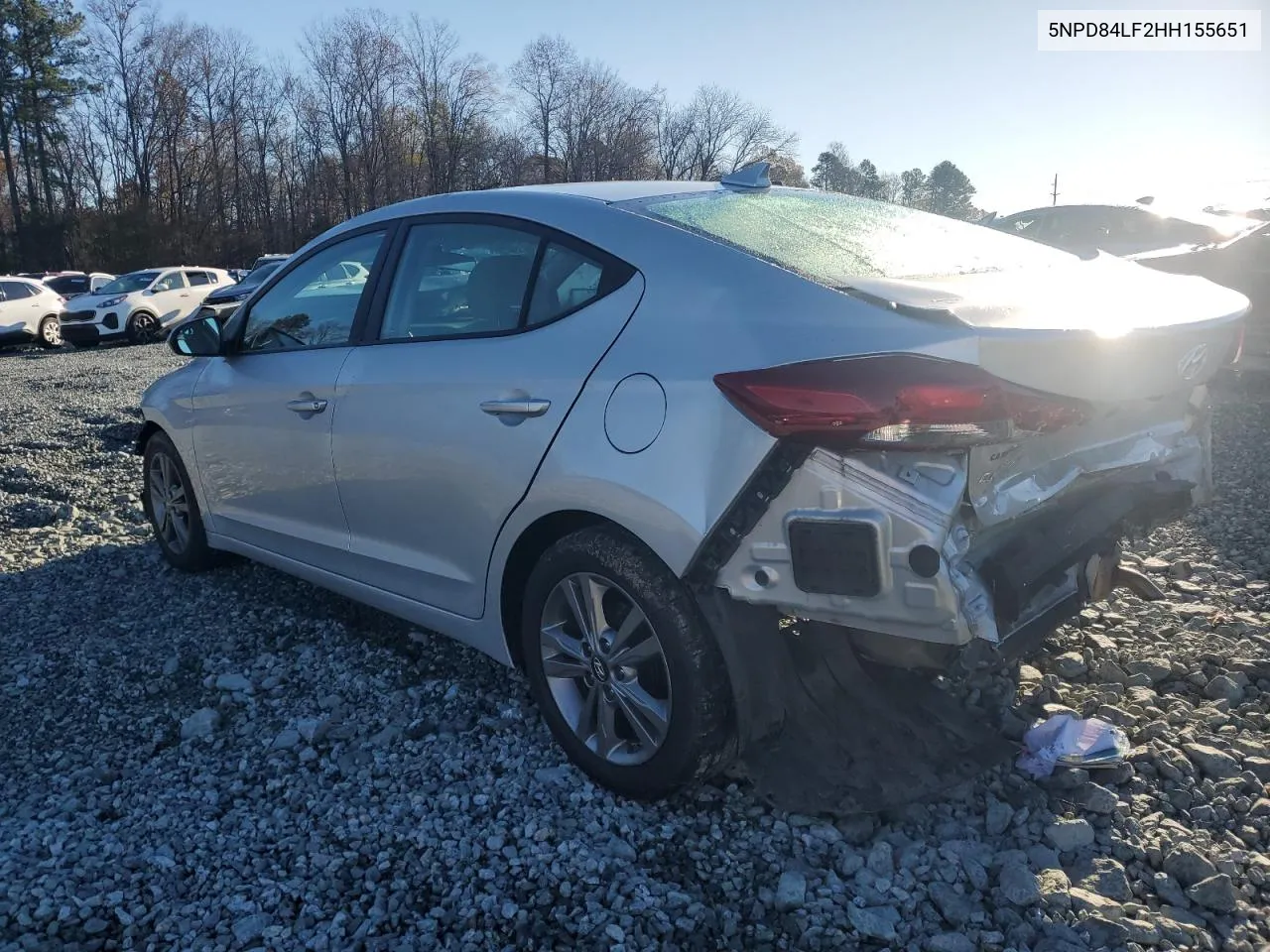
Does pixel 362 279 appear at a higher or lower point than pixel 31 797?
higher

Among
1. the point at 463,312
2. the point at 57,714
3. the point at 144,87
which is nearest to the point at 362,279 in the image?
the point at 463,312

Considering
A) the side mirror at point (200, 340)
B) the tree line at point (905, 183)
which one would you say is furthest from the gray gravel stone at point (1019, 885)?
the tree line at point (905, 183)

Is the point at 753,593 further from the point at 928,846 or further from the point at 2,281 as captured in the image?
the point at 2,281

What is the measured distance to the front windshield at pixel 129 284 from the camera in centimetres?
2175

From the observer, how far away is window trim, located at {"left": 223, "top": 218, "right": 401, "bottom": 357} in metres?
3.50

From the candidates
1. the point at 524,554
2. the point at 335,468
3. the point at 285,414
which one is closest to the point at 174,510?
the point at 285,414

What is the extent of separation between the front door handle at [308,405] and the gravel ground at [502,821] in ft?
→ 3.18

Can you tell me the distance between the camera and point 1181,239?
33.3ft

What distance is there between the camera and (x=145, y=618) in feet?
14.0

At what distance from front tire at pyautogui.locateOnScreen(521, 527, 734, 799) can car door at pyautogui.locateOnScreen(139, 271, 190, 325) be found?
2191cm

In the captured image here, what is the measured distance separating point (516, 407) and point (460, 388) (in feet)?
0.91

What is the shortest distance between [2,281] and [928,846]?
2335 cm

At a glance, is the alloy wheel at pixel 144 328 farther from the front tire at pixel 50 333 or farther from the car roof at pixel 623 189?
the car roof at pixel 623 189

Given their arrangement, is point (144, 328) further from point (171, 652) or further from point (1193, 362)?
point (1193, 362)
